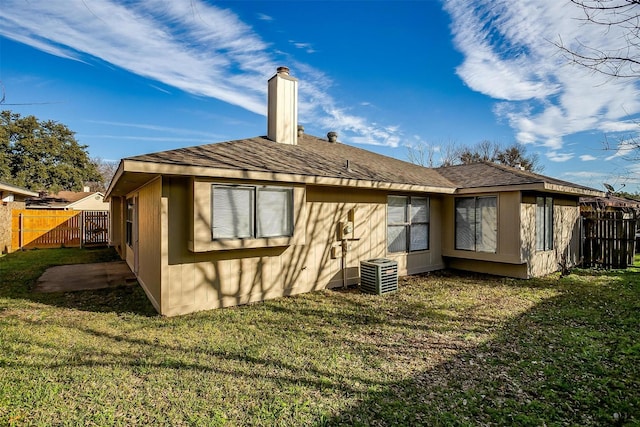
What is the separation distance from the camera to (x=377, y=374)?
10.9 feet

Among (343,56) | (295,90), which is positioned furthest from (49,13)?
(343,56)

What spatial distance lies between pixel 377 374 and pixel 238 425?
1.49m

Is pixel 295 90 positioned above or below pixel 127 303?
above

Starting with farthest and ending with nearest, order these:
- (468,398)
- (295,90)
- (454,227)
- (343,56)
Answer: (343,56) → (454,227) → (295,90) → (468,398)

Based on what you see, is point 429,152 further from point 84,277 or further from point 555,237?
point 84,277

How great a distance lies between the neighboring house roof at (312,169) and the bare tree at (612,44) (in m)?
4.19

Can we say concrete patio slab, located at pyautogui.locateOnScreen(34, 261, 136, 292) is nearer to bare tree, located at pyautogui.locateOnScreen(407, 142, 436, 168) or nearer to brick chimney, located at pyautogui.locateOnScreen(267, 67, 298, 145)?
brick chimney, located at pyautogui.locateOnScreen(267, 67, 298, 145)

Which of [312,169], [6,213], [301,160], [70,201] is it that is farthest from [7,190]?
[70,201]

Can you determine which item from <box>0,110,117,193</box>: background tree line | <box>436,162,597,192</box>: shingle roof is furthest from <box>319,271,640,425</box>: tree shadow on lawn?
<box>0,110,117,193</box>: background tree line

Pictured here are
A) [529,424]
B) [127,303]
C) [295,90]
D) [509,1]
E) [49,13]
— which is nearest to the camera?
[49,13]

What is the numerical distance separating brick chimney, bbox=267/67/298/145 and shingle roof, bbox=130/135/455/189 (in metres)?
0.31

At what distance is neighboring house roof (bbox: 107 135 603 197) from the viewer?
4957 millimetres

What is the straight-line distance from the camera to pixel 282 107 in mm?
8078

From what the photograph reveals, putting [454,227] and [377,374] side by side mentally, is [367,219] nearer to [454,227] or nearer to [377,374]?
[454,227]
